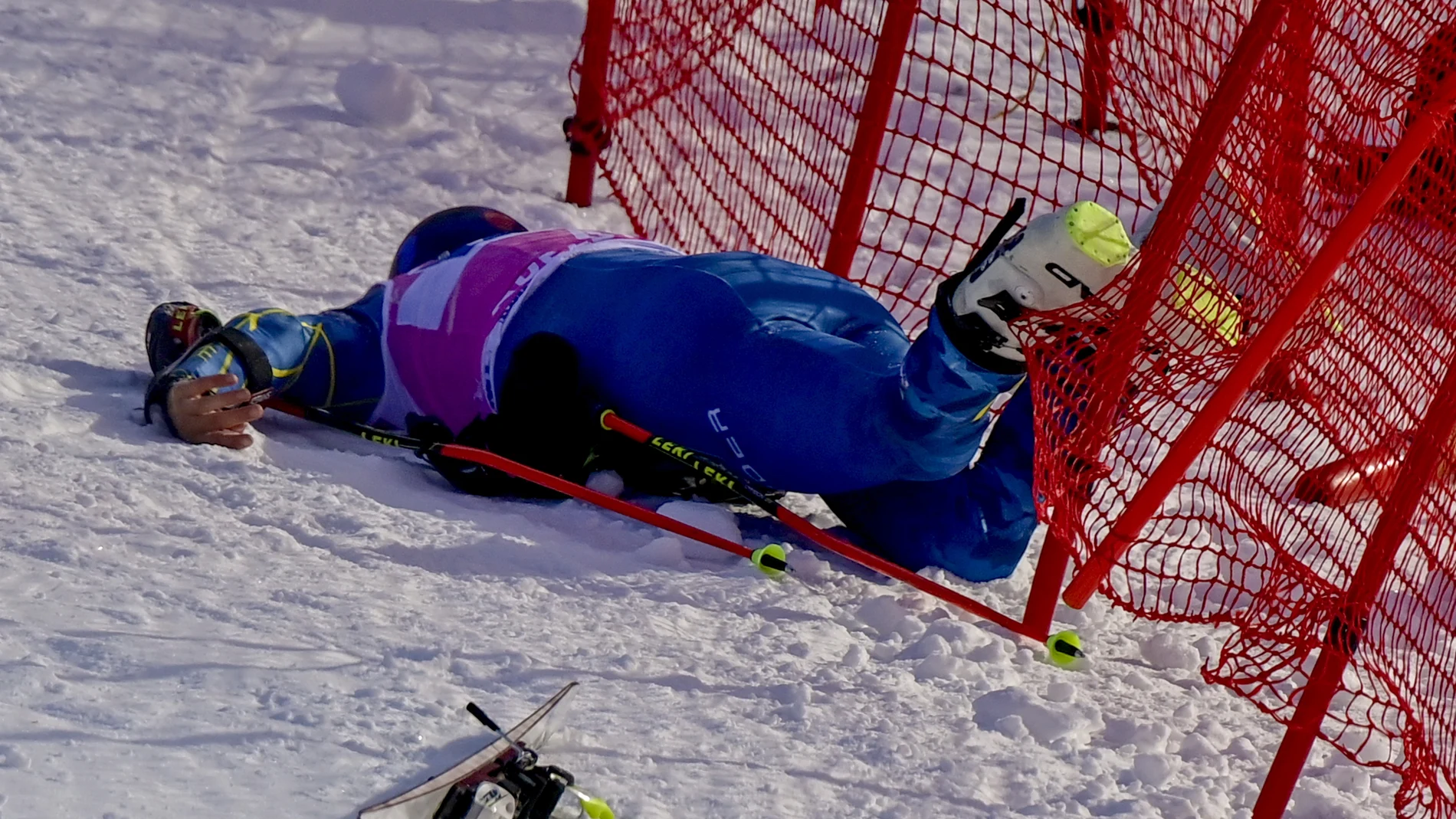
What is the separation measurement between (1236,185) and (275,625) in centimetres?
137

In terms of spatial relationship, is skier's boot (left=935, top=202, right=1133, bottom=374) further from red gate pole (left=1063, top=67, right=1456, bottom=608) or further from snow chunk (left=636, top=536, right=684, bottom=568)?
snow chunk (left=636, top=536, right=684, bottom=568)

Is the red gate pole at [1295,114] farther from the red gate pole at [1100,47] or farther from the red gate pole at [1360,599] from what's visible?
the red gate pole at [1100,47]

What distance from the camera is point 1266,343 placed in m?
2.09

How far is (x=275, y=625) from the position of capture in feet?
6.87

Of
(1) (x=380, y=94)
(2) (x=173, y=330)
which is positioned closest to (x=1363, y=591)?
(2) (x=173, y=330)

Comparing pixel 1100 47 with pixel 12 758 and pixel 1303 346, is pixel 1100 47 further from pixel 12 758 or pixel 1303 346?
pixel 12 758

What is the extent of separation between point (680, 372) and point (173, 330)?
1.01 m

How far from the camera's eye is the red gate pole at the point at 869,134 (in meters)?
3.49

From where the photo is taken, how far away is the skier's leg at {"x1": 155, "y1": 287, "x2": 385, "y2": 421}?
118 inches

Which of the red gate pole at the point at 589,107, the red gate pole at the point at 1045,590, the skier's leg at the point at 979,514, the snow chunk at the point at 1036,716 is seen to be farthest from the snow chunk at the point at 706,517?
the red gate pole at the point at 589,107

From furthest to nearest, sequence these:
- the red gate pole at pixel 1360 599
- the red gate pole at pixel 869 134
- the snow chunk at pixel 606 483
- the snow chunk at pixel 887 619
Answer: the red gate pole at pixel 869 134, the snow chunk at pixel 606 483, the snow chunk at pixel 887 619, the red gate pole at pixel 1360 599

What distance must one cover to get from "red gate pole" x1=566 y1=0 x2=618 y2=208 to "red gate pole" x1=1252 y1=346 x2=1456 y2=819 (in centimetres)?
271

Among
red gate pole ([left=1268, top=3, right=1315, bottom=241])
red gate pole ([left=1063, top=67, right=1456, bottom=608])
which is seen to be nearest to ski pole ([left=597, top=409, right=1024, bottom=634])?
red gate pole ([left=1063, top=67, right=1456, bottom=608])

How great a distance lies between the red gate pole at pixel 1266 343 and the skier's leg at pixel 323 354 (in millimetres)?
1429
